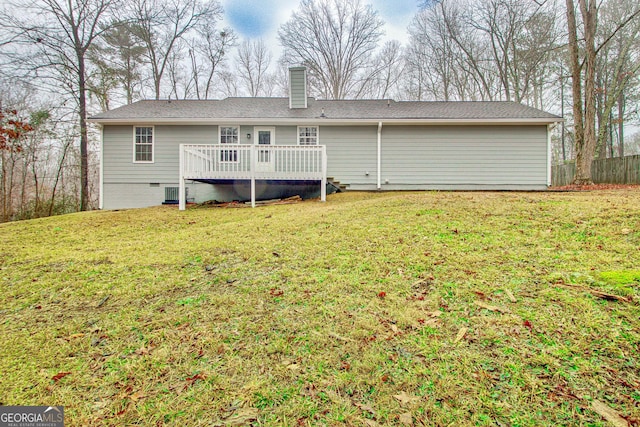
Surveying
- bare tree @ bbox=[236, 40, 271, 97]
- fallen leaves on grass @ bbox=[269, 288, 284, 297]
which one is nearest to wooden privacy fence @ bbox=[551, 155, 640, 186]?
fallen leaves on grass @ bbox=[269, 288, 284, 297]

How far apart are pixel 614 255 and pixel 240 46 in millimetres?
23264

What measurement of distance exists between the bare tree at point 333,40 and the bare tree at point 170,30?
203 inches

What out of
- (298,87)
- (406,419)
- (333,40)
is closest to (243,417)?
(406,419)

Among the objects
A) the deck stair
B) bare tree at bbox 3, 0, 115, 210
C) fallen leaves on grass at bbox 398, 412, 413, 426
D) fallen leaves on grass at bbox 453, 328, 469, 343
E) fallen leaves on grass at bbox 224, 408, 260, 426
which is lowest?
fallen leaves on grass at bbox 224, 408, 260, 426

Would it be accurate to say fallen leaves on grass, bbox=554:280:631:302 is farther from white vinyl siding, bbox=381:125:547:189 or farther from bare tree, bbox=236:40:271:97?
bare tree, bbox=236:40:271:97

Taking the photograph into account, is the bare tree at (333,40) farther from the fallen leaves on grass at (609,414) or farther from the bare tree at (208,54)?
the fallen leaves on grass at (609,414)

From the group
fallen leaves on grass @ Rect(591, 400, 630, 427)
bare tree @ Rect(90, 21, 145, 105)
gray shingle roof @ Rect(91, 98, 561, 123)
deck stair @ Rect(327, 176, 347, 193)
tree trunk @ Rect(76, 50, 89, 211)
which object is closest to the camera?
fallen leaves on grass @ Rect(591, 400, 630, 427)

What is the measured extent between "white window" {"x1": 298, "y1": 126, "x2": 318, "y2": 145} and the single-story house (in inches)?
1.5

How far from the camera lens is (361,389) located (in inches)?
65.4

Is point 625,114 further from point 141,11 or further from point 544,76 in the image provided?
point 141,11

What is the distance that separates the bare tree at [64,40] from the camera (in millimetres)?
11695

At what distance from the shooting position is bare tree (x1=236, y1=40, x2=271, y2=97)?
21.1m

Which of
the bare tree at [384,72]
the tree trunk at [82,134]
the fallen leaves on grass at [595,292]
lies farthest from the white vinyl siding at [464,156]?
the tree trunk at [82,134]

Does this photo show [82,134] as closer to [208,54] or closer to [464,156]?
[208,54]
